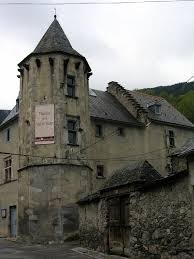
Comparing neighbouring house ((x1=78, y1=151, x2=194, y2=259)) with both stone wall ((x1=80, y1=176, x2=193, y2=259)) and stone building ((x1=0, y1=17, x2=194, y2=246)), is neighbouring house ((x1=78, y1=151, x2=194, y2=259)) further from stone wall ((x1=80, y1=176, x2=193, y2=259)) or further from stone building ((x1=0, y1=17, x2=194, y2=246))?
stone building ((x1=0, y1=17, x2=194, y2=246))

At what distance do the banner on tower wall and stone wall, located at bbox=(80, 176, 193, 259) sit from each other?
12.5m

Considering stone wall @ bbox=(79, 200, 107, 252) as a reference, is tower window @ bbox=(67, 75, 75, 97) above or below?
above

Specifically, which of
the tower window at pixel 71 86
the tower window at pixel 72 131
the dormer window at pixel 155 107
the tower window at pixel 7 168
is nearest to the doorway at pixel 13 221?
the tower window at pixel 7 168

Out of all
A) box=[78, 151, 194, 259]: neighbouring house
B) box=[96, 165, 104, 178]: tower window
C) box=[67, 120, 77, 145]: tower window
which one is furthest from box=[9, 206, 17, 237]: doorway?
box=[78, 151, 194, 259]: neighbouring house

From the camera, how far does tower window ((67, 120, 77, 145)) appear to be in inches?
1195

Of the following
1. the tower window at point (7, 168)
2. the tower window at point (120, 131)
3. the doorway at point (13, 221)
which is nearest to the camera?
the doorway at point (13, 221)

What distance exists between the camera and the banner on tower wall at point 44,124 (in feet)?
97.1

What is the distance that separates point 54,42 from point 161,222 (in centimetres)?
1963

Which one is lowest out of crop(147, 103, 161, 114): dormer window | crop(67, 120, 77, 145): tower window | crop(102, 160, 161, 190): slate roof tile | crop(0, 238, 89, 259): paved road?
crop(0, 238, 89, 259): paved road

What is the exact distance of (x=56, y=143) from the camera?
29.4m

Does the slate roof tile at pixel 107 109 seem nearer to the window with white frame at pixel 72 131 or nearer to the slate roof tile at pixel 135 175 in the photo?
the window with white frame at pixel 72 131

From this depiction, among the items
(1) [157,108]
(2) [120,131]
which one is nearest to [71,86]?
(2) [120,131]

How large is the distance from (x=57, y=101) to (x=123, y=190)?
1292 centimetres

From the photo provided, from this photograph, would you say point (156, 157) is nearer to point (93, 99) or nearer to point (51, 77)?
point (93, 99)
